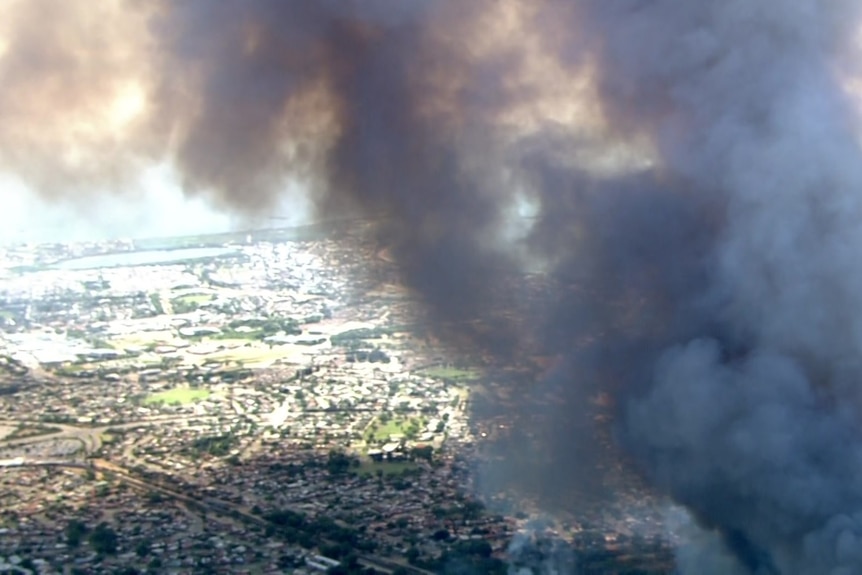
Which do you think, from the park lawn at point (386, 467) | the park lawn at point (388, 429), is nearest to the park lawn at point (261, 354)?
the park lawn at point (388, 429)

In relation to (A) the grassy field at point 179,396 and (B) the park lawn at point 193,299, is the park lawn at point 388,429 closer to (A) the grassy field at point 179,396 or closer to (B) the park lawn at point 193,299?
(A) the grassy field at point 179,396

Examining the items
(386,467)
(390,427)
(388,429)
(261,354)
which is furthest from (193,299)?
(386,467)

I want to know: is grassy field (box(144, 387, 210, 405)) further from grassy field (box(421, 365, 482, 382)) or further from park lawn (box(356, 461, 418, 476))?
park lawn (box(356, 461, 418, 476))

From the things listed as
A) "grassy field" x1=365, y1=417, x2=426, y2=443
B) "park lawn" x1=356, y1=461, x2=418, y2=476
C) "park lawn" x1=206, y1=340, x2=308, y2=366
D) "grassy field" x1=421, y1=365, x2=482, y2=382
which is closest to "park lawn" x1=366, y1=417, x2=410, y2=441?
"grassy field" x1=365, y1=417, x2=426, y2=443

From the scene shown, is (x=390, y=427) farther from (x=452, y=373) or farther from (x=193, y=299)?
(x=193, y=299)

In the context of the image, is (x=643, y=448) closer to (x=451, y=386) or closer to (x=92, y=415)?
(x=451, y=386)

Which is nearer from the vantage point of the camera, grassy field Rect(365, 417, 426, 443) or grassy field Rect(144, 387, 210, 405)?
grassy field Rect(365, 417, 426, 443)
